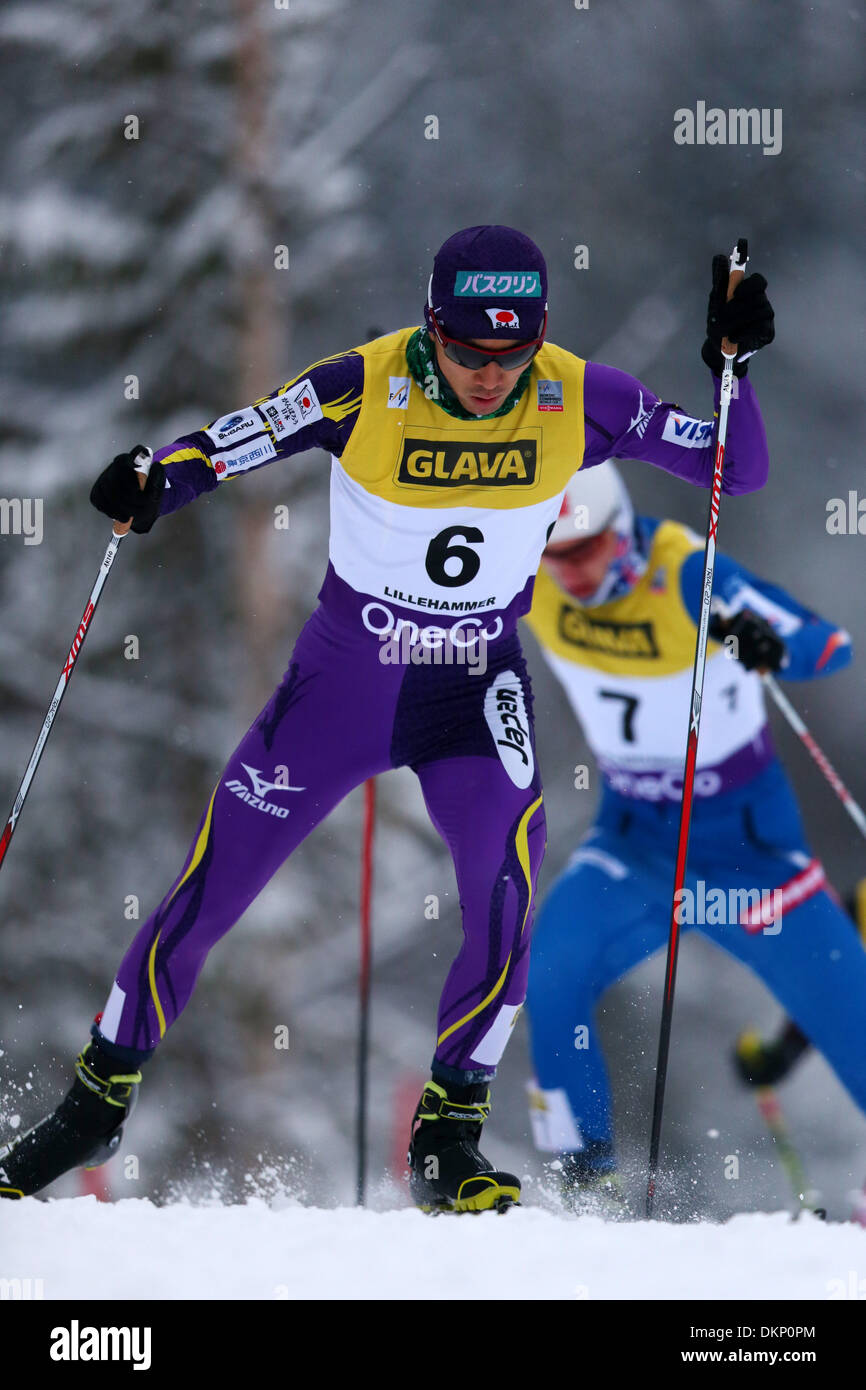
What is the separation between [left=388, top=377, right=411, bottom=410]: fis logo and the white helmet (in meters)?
1.34

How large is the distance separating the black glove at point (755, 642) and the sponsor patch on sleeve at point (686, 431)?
3.18 feet

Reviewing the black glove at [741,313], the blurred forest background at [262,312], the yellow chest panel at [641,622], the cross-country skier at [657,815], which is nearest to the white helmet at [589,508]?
the cross-country skier at [657,815]

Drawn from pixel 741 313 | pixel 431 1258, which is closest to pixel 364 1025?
pixel 431 1258

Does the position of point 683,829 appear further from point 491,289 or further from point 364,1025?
point 364,1025

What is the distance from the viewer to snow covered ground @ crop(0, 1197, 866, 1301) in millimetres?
2502

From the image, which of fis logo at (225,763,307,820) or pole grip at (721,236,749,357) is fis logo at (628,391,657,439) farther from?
fis logo at (225,763,307,820)

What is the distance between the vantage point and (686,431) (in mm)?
2932

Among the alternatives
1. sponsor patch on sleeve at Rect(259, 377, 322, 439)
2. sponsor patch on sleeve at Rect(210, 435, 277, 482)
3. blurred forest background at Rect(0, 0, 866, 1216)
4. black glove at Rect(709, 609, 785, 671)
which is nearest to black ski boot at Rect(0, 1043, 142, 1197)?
sponsor patch on sleeve at Rect(210, 435, 277, 482)

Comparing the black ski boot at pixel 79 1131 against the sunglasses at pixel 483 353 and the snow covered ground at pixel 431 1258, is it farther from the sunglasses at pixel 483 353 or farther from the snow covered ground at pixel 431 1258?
the sunglasses at pixel 483 353

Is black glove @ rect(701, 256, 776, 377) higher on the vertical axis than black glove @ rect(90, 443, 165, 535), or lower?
higher

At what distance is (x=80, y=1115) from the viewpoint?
2.90m

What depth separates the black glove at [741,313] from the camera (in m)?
2.84
